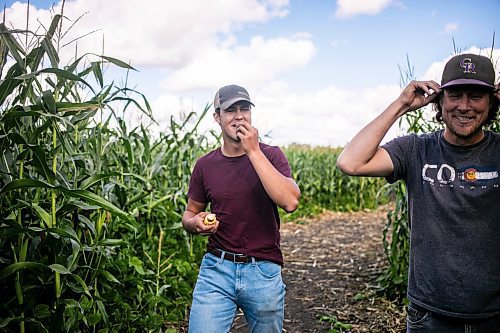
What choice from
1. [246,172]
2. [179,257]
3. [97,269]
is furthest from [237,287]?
[179,257]

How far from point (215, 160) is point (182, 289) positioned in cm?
217

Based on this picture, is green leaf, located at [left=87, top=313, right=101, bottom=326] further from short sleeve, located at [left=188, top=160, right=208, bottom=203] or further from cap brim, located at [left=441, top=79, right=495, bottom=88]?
cap brim, located at [left=441, top=79, right=495, bottom=88]

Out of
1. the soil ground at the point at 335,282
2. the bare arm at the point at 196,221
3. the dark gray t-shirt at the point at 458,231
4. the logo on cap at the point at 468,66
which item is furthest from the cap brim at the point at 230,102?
the soil ground at the point at 335,282

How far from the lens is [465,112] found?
2.41m

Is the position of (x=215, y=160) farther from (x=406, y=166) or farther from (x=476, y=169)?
(x=476, y=169)

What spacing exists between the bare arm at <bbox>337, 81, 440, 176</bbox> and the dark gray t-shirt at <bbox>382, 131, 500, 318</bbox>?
202 mm

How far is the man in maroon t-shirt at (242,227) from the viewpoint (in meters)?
2.75

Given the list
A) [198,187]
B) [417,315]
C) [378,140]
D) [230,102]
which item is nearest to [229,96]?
[230,102]

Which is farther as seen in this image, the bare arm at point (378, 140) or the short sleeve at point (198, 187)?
the short sleeve at point (198, 187)

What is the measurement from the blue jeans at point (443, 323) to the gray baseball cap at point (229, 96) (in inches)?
54.7

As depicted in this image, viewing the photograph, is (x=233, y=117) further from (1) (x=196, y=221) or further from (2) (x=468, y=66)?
(2) (x=468, y=66)

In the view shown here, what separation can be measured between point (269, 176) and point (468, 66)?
42.1 inches

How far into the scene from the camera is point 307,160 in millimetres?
13648

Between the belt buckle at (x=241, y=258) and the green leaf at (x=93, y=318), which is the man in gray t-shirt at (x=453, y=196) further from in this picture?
the green leaf at (x=93, y=318)
